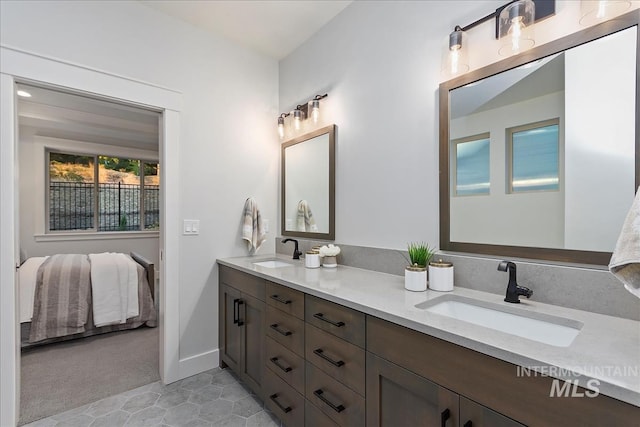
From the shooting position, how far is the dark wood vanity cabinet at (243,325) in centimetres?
194

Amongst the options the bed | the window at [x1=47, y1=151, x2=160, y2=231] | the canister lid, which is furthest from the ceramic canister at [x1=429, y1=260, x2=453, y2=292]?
the window at [x1=47, y1=151, x2=160, y2=231]

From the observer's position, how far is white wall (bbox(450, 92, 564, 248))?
49.1 inches

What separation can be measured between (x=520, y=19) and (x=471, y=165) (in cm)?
64

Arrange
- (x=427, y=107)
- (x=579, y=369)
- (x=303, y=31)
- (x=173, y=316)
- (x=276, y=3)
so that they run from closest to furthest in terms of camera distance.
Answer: (x=579, y=369) → (x=427, y=107) → (x=276, y=3) → (x=173, y=316) → (x=303, y=31)

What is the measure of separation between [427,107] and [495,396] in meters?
1.40

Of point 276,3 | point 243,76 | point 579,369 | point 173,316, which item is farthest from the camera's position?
point 243,76

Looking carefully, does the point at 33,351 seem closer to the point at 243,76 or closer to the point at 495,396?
the point at 243,76

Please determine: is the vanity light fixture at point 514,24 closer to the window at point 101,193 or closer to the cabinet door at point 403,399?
the cabinet door at point 403,399

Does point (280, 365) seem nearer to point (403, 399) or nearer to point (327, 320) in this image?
point (327, 320)

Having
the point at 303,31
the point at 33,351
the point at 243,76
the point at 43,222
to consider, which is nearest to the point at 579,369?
the point at 303,31

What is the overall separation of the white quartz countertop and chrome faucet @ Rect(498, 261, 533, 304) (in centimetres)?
3

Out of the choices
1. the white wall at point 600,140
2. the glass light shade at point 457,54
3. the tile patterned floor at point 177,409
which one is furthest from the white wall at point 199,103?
the white wall at point 600,140

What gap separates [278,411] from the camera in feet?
5.62

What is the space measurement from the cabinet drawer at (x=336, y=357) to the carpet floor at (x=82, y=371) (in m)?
1.61
